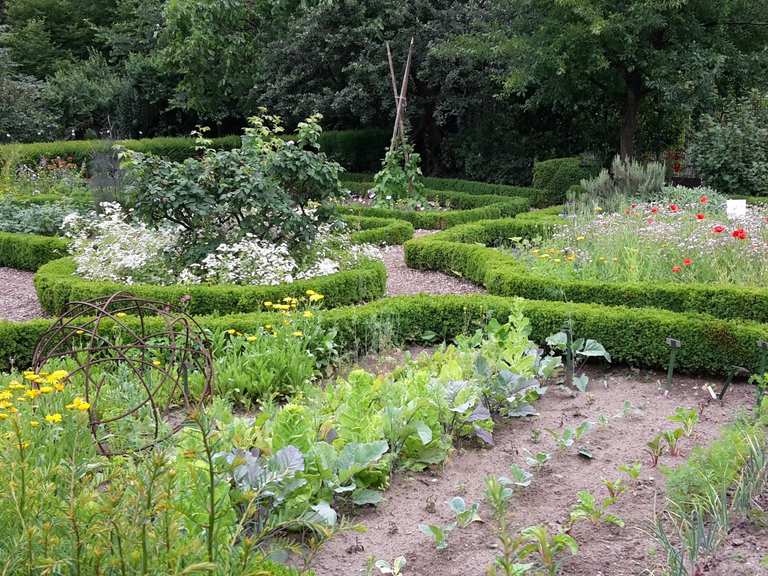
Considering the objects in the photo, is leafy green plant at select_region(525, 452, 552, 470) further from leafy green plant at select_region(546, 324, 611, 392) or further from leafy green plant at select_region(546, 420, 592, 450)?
leafy green plant at select_region(546, 324, 611, 392)

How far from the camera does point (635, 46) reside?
12.8 metres

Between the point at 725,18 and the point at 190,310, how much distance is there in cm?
1077

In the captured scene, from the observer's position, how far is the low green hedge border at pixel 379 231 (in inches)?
393

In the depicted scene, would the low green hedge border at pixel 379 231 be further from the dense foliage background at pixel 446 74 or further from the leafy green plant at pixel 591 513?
the leafy green plant at pixel 591 513

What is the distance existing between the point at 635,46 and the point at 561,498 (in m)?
10.9

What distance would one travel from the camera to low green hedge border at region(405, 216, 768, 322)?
6.12m

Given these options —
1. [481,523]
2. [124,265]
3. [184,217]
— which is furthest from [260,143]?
[481,523]

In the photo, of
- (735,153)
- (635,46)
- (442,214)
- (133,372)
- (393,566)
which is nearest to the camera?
(393,566)

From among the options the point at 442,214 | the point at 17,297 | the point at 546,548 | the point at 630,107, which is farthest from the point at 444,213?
the point at 546,548

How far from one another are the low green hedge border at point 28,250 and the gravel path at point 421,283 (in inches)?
149

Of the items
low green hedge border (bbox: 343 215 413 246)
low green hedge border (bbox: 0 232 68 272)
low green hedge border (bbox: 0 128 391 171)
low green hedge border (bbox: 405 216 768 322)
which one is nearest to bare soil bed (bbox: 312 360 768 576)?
low green hedge border (bbox: 405 216 768 322)

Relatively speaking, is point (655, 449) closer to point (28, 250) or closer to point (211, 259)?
point (211, 259)

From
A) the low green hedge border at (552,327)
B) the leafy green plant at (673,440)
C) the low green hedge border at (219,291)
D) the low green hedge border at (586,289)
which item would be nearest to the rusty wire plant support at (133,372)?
the low green hedge border at (552,327)

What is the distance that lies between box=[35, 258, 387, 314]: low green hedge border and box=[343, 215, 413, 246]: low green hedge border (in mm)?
2334
